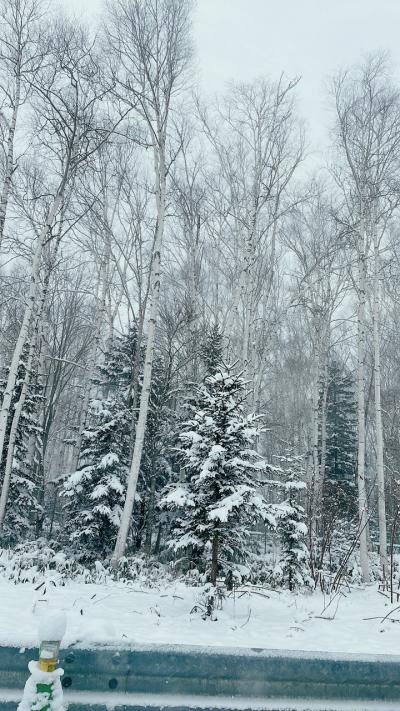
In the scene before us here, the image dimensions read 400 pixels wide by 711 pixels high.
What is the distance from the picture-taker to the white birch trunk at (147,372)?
9867 millimetres

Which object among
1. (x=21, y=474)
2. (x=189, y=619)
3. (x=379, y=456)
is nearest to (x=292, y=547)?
(x=189, y=619)

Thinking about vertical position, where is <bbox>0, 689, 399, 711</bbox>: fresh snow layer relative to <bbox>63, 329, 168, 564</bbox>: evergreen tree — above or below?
below

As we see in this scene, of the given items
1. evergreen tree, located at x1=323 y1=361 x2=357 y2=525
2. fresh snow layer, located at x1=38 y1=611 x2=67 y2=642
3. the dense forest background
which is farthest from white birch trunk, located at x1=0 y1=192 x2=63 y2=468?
evergreen tree, located at x1=323 y1=361 x2=357 y2=525

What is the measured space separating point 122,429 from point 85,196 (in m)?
7.90

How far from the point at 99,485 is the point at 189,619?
6.98 metres

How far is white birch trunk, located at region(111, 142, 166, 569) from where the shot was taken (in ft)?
32.4

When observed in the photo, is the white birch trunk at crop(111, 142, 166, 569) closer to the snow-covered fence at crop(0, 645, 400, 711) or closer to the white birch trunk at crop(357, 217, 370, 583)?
the white birch trunk at crop(357, 217, 370, 583)

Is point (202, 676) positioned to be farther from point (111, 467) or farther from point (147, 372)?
point (111, 467)

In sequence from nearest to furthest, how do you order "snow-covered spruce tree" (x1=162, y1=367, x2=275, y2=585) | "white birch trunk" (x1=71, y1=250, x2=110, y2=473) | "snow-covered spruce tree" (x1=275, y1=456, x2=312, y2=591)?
"snow-covered spruce tree" (x1=162, y1=367, x2=275, y2=585) < "snow-covered spruce tree" (x1=275, y1=456, x2=312, y2=591) < "white birch trunk" (x1=71, y1=250, x2=110, y2=473)

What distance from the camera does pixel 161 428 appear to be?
610 inches

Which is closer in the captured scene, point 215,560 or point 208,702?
point 208,702

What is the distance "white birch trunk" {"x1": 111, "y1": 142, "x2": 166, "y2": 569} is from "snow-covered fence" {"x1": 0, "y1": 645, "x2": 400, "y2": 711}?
684cm

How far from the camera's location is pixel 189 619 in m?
5.57

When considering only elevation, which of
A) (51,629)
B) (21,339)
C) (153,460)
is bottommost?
(51,629)
